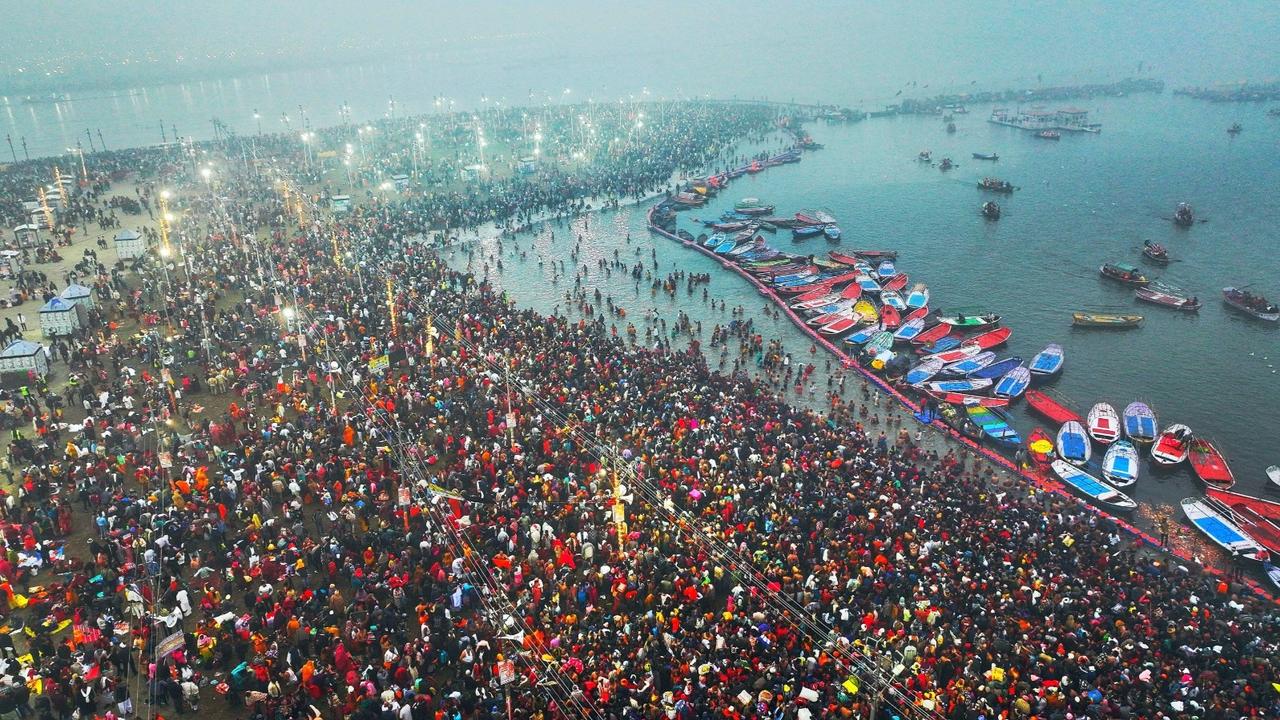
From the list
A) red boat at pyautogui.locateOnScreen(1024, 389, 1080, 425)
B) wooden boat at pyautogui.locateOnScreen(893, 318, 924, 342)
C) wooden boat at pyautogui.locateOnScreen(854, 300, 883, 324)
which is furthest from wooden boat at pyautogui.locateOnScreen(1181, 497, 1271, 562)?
wooden boat at pyautogui.locateOnScreen(854, 300, 883, 324)

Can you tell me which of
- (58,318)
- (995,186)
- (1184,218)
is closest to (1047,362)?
(1184,218)

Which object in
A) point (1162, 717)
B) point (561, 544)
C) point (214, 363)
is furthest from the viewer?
point (214, 363)

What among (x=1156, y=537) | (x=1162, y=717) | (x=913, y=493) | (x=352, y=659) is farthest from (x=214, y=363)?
(x=1156, y=537)

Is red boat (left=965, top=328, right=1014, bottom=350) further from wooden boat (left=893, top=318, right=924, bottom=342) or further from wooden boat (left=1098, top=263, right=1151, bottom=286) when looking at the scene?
wooden boat (left=1098, top=263, right=1151, bottom=286)

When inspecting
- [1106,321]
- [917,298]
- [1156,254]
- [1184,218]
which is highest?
[1184,218]

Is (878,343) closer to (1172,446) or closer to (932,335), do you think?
(932,335)

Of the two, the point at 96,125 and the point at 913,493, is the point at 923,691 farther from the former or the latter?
the point at 96,125
